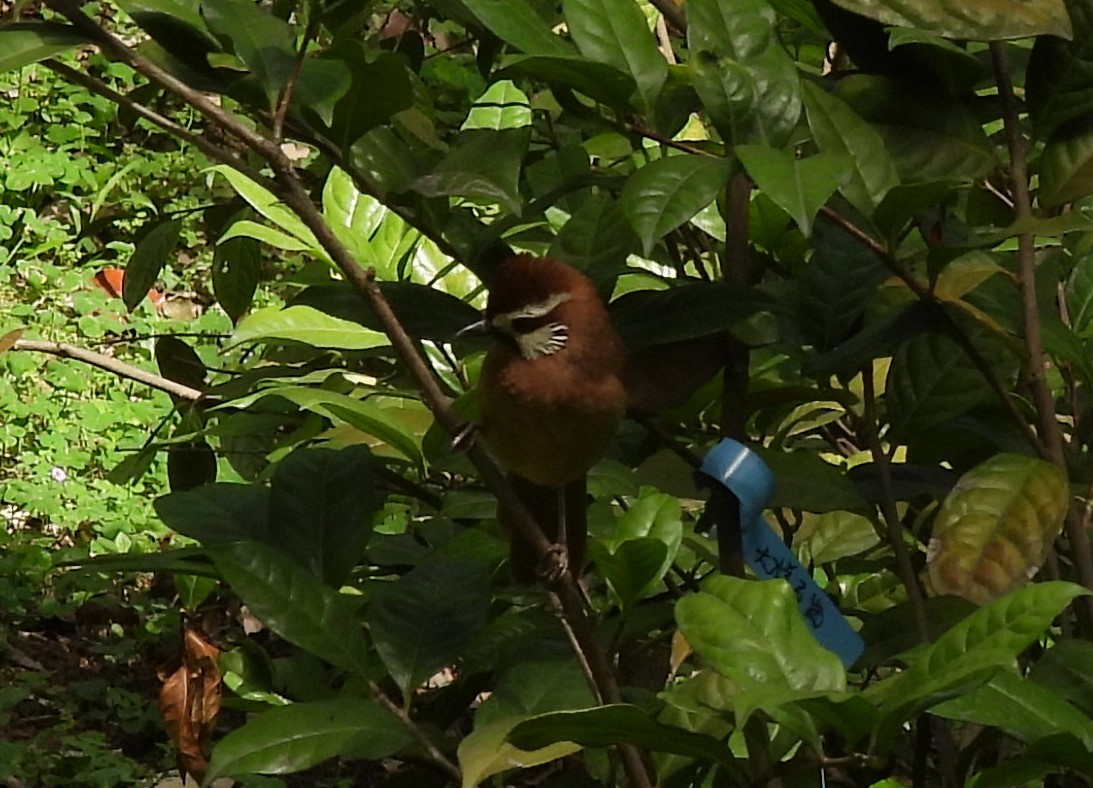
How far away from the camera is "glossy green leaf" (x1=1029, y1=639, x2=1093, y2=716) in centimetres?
127

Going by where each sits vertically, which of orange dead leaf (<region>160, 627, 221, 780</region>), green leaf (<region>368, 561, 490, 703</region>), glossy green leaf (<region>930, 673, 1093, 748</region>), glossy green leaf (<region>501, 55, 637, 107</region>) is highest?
glossy green leaf (<region>501, 55, 637, 107</region>)

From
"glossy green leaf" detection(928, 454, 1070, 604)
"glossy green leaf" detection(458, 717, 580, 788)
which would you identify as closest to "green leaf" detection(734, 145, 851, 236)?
"glossy green leaf" detection(928, 454, 1070, 604)

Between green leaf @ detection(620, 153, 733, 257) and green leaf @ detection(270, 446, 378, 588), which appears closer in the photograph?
green leaf @ detection(620, 153, 733, 257)

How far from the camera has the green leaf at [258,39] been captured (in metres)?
1.23

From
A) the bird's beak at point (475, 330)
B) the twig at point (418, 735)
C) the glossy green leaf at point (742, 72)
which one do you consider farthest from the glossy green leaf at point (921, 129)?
the twig at point (418, 735)

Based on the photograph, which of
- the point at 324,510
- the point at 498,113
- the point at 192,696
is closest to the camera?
the point at 324,510

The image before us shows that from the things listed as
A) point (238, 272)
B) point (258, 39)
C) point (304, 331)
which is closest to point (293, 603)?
point (258, 39)

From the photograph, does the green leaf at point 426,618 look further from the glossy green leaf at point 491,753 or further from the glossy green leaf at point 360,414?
the glossy green leaf at point 360,414

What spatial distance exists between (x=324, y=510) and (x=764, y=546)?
16.2 inches

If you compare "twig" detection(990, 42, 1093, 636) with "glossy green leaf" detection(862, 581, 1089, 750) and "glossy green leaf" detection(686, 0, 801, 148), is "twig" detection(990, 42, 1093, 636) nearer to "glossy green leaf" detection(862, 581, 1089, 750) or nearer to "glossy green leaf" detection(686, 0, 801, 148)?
"glossy green leaf" detection(686, 0, 801, 148)

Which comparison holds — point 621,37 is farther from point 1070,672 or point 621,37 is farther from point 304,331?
point 304,331

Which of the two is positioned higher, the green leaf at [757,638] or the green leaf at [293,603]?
the green leaf at [757,638]

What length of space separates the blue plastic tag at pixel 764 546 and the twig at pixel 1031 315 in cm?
25

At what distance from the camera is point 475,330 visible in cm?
156
